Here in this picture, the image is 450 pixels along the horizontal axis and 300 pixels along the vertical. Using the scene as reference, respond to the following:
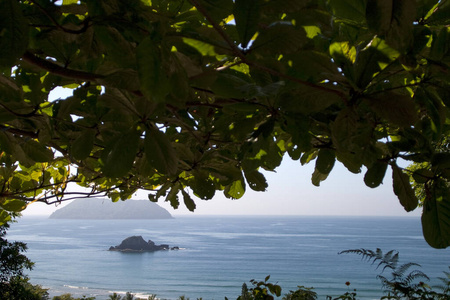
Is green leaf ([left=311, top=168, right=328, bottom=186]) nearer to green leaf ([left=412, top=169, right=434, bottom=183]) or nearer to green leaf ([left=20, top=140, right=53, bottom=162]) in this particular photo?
green leaf ([left=412, top=169, right=434, bottom=183])

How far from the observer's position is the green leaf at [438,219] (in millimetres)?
696

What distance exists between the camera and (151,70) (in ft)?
1.33

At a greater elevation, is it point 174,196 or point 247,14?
point 247,14

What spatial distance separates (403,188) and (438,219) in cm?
10

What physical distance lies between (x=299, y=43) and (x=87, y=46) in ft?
1.17

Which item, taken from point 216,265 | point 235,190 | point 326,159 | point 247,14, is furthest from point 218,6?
point 216,265

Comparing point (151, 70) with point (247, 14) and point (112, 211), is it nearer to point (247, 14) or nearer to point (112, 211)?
point (247, 14)

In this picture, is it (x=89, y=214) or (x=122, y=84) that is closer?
(x=122, y=84)

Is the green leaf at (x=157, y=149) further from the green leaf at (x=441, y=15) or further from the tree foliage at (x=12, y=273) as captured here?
the tree foliage at (x=12, y=273)

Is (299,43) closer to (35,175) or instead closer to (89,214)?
(35,175)

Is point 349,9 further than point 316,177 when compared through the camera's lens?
No

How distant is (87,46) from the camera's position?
626 mm

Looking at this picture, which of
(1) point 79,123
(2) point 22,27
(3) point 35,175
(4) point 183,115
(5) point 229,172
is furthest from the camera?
(3) point 35,175

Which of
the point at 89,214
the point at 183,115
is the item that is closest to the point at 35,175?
the point at 183,115
